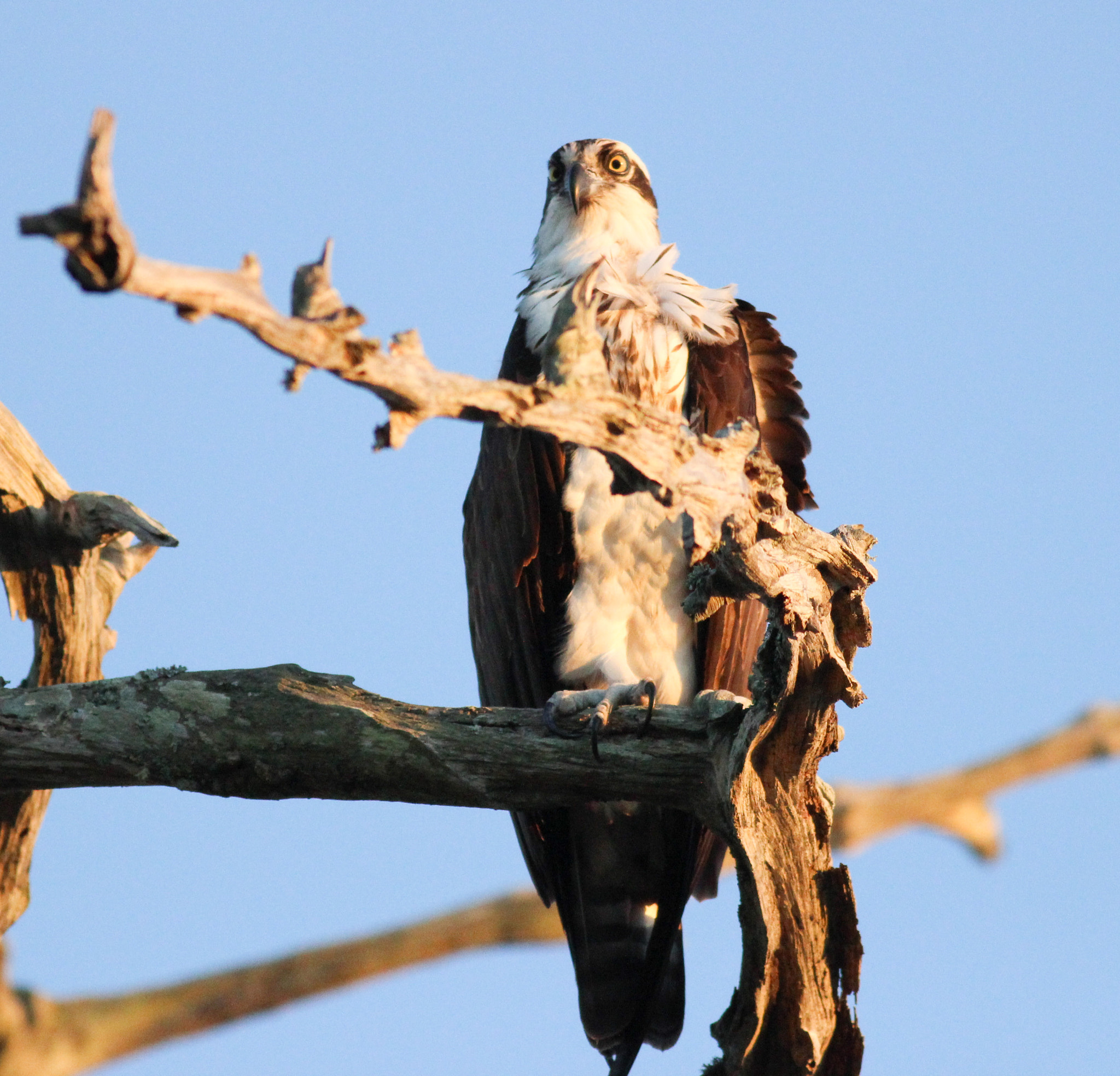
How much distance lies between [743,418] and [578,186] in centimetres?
157

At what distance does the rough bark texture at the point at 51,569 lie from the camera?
4.72m

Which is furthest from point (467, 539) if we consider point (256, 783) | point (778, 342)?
point (256, 783)

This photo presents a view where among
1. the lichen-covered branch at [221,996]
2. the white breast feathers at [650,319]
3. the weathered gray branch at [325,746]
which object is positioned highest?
the white breast feathers at [650,319]

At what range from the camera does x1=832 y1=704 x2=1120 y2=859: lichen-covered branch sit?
7.59 m

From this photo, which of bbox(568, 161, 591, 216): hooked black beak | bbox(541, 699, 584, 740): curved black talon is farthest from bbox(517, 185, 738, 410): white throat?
bbox(541, 699, 584, 740): curved black talon

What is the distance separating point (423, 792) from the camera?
3.40 m

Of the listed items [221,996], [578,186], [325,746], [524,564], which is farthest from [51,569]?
[578,186]

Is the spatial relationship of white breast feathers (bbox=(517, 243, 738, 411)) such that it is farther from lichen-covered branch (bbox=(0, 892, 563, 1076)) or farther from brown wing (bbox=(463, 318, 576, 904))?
lichen-covered branch (bbox=(0, 892, 563, 1076))

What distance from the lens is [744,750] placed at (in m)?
3.16

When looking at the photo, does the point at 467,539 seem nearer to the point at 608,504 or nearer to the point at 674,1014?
the point at 608,504

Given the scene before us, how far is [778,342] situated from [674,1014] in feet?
8.12

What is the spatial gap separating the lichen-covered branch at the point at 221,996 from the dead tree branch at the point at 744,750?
2.95m

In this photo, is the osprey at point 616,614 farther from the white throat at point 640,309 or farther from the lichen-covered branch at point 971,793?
the lichen-covered branch at point 971,793

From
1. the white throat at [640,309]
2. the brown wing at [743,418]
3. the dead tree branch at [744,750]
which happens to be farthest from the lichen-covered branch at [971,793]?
the dead tree branch at [744,750]
